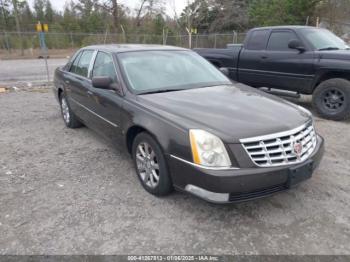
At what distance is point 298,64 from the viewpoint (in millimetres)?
6348

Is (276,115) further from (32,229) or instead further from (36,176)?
(36,176)

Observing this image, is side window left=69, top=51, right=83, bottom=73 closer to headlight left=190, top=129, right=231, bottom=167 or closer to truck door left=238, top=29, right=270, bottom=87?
headlight left=190, top=129, right=231, bottom=167

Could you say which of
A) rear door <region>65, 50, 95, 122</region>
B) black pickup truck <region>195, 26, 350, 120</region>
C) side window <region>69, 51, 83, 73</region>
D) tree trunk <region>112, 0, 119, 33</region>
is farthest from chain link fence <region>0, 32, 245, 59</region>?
rear door <region>65, 50, 95, 122</region>

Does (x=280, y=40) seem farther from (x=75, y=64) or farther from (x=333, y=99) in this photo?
(x=75, y=64)

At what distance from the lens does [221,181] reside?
2.49m

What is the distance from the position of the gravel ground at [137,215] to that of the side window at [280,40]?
3285 millimetres

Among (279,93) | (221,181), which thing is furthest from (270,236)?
(279,93)

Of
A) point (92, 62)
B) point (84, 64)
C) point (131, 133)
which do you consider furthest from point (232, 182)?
point (84, 64)

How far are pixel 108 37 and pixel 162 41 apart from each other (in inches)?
206

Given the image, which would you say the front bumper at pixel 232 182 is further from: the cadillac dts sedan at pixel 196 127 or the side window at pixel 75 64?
A: the side window at pixel 75 64

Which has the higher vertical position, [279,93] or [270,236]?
[279,93]

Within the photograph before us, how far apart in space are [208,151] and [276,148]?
0.62 meters

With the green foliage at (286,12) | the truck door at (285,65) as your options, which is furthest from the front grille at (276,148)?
the green foliage at (286,12)

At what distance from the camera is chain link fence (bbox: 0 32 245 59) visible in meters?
26.0
